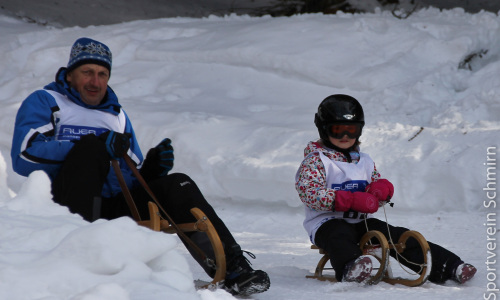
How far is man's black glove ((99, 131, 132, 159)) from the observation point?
11.7ft

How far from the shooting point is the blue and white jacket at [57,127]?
3568 millimetres

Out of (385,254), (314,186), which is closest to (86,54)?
(314,186)

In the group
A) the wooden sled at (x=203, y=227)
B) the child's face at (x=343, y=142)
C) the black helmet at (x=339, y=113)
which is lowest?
the wooden sled at (x=203, y=227)

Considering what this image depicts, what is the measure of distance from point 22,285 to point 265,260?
9.45 feet

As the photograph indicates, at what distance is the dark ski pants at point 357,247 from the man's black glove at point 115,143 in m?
1.16

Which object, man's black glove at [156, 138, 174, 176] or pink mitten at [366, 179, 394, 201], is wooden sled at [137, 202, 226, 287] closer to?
man's black glove at [156, 138, 174, 176]

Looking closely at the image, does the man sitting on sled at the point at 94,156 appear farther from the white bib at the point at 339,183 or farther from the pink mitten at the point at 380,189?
the pink mitten at the point at 380,189

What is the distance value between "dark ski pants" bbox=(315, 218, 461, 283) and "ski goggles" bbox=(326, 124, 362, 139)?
0.48 meters

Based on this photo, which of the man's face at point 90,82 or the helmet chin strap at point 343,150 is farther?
the helmet chin strap at point 343,150

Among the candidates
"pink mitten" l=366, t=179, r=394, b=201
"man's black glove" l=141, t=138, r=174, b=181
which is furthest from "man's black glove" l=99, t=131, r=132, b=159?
"pink mitten" l=366, t=179, r=394, b=201

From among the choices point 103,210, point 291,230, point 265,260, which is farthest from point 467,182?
point 103,210

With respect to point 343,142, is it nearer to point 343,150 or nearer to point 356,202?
point 343,150

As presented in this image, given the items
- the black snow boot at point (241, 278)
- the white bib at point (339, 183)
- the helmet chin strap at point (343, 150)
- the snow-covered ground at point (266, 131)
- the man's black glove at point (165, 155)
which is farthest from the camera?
the helmet chin strap at point (343, 150)

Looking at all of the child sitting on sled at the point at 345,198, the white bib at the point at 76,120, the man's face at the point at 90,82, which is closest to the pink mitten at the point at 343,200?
the child sitting on sled at the point at 345,198
